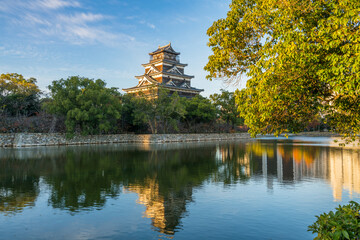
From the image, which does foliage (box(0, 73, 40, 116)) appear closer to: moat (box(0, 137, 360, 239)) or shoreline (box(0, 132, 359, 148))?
shoreline (box(0, 132, 359, 148))

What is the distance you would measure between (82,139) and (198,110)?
17430mm

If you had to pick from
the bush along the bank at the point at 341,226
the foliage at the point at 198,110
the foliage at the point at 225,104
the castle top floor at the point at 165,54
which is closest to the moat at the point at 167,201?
the bush along the bank at the point at 341,226

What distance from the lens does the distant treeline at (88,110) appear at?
1207 inches

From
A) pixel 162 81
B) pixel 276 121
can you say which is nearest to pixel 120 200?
pixel 276 121

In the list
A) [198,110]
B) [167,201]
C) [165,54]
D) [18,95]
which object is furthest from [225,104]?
[167,201]

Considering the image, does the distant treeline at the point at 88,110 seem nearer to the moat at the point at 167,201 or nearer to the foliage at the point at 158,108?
the foliage at the point at 158,108

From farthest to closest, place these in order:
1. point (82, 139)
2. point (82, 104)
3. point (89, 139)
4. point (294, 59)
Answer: point (89, 139), point (82, 139), point (82, 104), point (294, 59)

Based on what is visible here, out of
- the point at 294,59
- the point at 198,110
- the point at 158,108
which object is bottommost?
the point at 294,59

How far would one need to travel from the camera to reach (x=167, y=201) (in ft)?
27.1

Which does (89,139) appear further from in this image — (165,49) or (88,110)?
(165,49)

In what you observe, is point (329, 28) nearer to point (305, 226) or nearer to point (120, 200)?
point (305, 226)

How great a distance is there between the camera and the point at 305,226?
634 cm

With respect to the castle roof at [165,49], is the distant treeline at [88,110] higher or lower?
lower

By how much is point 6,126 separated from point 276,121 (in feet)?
99.6
